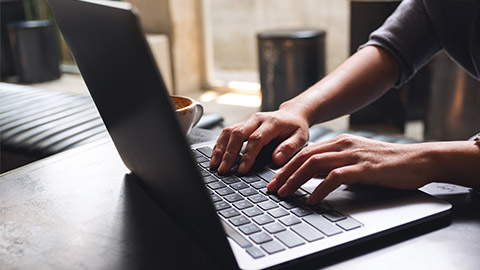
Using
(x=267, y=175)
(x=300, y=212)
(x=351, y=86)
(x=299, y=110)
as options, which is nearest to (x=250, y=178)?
(x=267, y=175)

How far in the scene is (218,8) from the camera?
389 centimetres

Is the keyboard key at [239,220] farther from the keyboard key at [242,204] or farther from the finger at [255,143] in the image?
the finger at [255,143]

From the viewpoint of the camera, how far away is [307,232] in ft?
1.71

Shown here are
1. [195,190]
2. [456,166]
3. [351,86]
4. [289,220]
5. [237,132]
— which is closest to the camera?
[195,190]

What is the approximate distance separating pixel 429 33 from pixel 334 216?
26.3 inches

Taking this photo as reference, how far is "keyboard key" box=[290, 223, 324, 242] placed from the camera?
511 mm

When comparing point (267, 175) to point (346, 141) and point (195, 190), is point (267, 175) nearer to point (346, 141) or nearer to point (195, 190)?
point (346, 141)

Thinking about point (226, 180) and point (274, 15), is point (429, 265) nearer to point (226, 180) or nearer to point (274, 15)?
point (226, 180)

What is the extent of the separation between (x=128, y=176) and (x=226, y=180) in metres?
0.16

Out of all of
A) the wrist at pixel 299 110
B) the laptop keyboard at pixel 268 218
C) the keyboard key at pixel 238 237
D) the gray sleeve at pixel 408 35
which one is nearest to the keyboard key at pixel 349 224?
the laptop keyboard at pixel 268 218

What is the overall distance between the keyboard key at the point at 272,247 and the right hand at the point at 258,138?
0.68ft

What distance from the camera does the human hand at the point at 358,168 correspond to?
2.00ft

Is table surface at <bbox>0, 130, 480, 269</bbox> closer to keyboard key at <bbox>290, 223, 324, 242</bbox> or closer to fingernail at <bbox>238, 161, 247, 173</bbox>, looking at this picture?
keyboard key at <bbox>290, 223, 324, 242</bbox>

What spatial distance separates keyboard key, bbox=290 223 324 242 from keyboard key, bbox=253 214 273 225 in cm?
3
